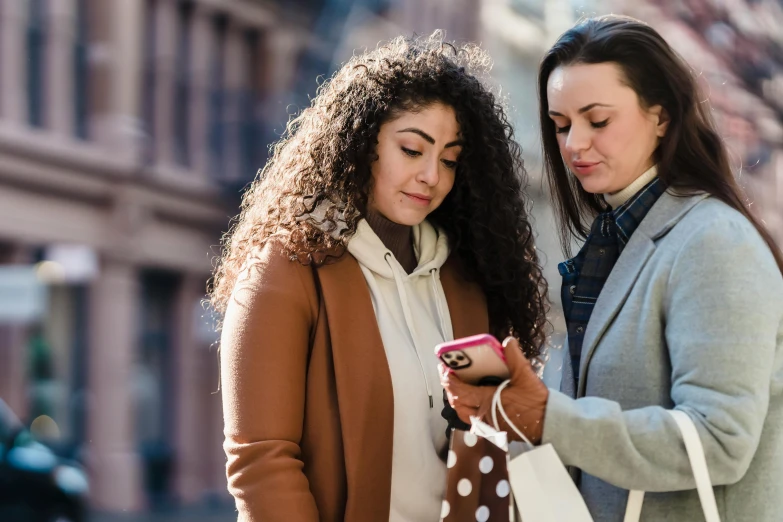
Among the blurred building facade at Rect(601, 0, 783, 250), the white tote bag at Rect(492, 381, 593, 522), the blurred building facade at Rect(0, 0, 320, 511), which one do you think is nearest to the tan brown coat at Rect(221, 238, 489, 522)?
the white tote bag at Rect(492, 381, 593, 522)

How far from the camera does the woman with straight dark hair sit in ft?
6.81

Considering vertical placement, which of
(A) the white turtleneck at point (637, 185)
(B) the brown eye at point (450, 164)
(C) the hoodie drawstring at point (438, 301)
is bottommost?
(C) the hoodie drawstring at point (438, 301)

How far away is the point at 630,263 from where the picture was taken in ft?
7.67

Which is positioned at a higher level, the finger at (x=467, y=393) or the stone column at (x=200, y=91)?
the stone column at (x=200, y=91)

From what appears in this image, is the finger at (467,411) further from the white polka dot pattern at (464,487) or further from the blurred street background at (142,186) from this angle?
the blurred street background at (142,186)

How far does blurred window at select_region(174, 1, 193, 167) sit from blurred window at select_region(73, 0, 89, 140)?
72.5 inches

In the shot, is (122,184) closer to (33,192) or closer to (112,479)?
(33,192)

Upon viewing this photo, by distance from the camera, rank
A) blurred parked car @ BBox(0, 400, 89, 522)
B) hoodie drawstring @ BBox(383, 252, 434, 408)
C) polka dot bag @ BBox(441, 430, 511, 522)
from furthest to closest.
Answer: blurred parked car @ BBox(0, 400, 89, 522)
hoodie drawstring @ BBox(383, 252, 434, 408)
polka dot bag @ BBox(441, 430, 511, 522)

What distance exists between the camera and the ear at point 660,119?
2373mm

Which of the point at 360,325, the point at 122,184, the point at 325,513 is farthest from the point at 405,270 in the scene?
the point at 122,184

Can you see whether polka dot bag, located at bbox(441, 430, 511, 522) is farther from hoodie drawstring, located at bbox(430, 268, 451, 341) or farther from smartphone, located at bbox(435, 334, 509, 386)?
hoodie drawstring, located at bbox(430, 268, 451, 341)

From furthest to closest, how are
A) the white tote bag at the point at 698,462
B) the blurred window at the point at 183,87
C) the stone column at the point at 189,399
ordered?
1. the blurred window at the point at 183,87
2. the stone column at the point at 189,399
3. the white tote bag at the point at 698,462

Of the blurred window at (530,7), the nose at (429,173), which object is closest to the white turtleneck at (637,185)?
the nose at (429,173)

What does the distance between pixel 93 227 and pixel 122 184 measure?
0.70 metres
